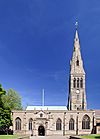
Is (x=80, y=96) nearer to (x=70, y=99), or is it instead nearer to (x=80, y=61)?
(x=70, y=99)

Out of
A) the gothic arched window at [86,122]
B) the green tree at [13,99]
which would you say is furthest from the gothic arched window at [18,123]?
the gothic arched window at [86,122]

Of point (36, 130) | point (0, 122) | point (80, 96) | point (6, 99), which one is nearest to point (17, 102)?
point (6, 99)

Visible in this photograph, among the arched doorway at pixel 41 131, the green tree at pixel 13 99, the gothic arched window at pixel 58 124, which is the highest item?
the green tree at pixel 13 99

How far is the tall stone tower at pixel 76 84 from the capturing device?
99.2m

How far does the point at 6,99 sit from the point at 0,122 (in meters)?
29.8

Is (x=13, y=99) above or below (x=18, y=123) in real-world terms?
above

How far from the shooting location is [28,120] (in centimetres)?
8569

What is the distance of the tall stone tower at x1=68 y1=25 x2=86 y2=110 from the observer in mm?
99250

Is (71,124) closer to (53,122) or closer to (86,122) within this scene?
(86,122)

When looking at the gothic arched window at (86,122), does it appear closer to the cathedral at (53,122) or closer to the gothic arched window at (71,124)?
the cathedral at (53,122)

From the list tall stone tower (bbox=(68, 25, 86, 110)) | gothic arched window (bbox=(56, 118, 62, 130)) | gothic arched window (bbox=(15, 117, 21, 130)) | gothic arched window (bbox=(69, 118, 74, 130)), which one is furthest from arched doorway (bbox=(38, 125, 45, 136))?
tall stone tower (bbox=(68, 25, 86, 110))

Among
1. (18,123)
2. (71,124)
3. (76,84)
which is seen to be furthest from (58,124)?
(76,84)

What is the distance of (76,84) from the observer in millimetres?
101125

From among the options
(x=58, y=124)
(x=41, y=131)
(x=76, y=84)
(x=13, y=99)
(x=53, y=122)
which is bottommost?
(x=41, y=131)
